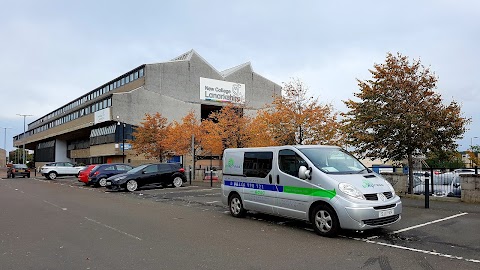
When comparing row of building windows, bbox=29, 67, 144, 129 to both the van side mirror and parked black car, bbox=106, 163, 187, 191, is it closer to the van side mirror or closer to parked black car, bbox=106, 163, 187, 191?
parked black car, bbox=106, 163, 187, 191

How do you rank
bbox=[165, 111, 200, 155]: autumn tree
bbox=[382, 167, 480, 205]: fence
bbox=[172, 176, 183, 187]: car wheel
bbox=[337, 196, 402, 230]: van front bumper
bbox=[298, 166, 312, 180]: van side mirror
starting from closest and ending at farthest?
bbox=[337, 196, 402, 230]: van front bumper < bbox=[298, 166, 312, 180]: van side mirror < bbox=[382, 167, 480, 205]: fence < bbox=[172, 176, 183, 187]: car wheel < bbox=[165, 111, 200, 155]: autumn tree

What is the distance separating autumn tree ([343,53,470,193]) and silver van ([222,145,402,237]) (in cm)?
664

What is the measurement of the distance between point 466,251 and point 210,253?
4358mm

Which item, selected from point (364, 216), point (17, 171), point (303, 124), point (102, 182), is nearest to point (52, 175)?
point (17, 171)

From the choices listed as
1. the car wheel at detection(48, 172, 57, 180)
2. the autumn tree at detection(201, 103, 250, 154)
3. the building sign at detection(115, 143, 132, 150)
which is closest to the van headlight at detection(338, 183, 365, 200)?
the autumn tree at detection(201, 103, 250, 154)

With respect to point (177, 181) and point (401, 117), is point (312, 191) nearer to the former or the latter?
point (401, 117)

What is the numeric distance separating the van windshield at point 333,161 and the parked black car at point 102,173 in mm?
18955

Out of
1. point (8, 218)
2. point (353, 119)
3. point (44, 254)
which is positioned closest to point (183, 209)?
point (8, 218)

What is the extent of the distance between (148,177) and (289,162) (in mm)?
13714

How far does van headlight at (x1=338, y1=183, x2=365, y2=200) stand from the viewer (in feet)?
25.0

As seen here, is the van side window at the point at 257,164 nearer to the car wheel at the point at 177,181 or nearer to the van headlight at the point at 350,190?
the van headlight at the point at 350,190

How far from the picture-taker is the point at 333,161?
880 centimetres

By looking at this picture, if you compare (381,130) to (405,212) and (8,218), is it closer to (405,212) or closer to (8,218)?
(405,212)

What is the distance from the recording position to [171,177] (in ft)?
73.2
